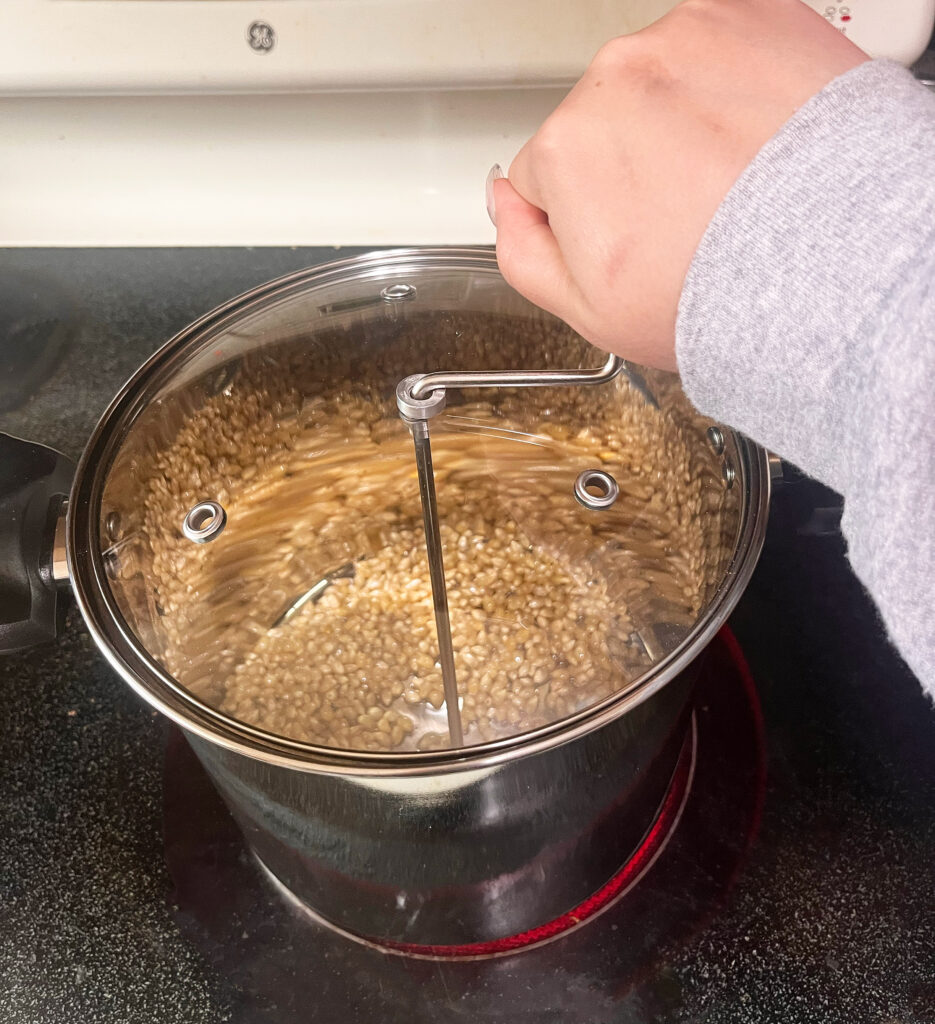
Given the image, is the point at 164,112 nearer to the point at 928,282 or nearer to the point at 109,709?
the point at 109,709

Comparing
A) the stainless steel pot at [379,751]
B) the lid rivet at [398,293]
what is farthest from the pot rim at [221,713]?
the lid rivet at [398,293]

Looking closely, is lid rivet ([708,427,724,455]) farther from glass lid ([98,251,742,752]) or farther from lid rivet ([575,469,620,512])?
lid rivet ([575,469,620,512])

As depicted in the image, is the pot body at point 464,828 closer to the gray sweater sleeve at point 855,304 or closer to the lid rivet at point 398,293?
the gray sweater sleeve at point 855,304

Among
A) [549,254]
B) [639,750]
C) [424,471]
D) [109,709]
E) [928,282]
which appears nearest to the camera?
[928,282]

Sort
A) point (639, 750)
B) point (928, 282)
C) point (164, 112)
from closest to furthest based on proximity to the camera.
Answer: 1. point (928, 282)
2. point (639, 750)
3. point (164, 112)

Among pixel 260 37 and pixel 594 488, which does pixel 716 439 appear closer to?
pixel 594 488

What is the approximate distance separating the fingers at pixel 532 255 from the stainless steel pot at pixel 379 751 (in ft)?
0.60

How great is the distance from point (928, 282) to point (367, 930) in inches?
21.4

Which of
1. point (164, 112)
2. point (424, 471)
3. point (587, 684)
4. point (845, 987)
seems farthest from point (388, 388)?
point (845, 987)

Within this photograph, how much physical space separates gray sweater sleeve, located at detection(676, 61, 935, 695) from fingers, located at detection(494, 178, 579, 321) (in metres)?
0.08

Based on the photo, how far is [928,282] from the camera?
0.96 feet

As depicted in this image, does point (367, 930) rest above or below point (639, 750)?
below

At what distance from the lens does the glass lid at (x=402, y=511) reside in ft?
2.05

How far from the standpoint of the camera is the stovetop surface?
0.58 m
